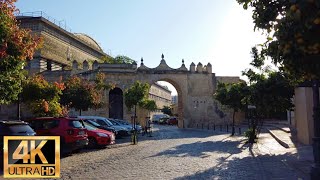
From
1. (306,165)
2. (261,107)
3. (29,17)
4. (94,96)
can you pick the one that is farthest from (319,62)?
(29,17)

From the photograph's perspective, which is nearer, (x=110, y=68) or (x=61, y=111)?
(x=61, y=111)

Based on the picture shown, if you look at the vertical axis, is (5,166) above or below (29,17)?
below

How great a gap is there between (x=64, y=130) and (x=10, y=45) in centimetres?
503

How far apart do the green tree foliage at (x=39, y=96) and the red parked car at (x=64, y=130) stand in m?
3.97

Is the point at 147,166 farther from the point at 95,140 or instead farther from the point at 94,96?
the point at 94,96

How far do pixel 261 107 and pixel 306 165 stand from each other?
7.89 m

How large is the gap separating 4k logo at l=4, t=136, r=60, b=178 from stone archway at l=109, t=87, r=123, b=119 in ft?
92.6

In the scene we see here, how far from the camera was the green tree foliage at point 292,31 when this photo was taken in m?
4.12

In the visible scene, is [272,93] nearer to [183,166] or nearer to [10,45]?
[183,166]

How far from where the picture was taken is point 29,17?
142ft

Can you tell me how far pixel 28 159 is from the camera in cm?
1085

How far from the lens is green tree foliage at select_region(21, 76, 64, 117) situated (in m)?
19.4

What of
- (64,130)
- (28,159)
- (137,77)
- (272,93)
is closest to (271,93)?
(272,93)

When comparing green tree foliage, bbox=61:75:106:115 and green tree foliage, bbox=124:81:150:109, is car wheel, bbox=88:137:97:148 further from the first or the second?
green tree foliage, bbox=61:75:106:115
